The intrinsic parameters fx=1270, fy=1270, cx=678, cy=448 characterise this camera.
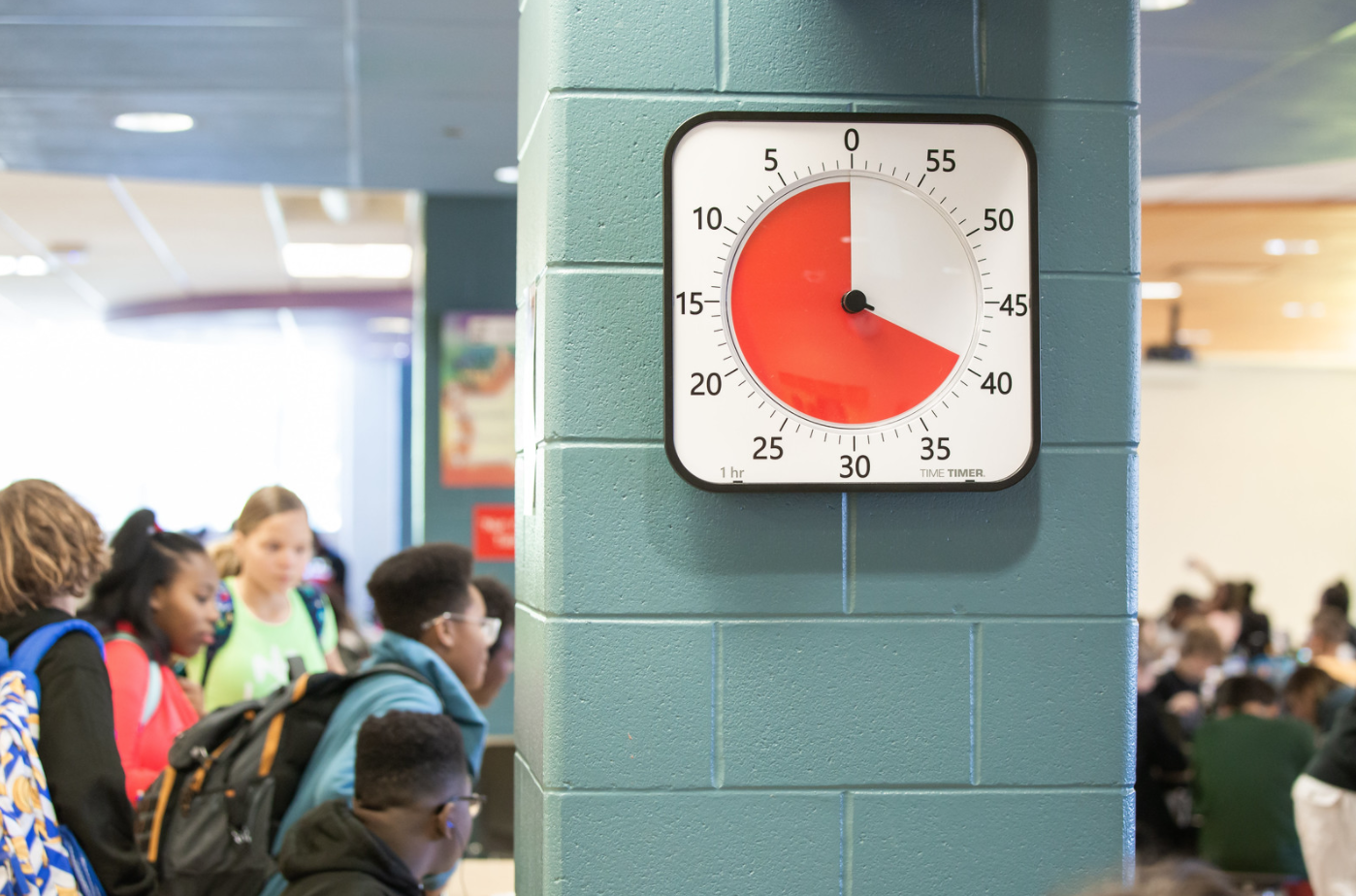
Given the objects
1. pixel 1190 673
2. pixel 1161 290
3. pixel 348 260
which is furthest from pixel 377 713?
pixel 1161 290

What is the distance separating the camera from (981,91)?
1409mm

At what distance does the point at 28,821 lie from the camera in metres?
1.86

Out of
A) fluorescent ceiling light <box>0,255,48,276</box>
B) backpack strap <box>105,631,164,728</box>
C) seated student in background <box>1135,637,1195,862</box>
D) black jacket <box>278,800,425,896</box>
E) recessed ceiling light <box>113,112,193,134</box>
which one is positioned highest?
fluorescent ceiling light <box>0,255,48,276</box>

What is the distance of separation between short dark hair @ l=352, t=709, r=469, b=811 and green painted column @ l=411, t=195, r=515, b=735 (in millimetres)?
3193

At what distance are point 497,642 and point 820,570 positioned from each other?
4.59 feet

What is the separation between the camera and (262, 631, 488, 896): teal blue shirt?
205cm

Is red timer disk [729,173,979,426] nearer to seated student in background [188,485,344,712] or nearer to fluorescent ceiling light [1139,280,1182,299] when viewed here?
seated student in background [188,485,344,712]

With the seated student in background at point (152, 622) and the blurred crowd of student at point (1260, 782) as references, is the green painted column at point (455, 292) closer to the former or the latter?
the seated student in background at point (152, 622)

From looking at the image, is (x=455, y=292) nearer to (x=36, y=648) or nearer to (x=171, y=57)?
(x=171, y=57)

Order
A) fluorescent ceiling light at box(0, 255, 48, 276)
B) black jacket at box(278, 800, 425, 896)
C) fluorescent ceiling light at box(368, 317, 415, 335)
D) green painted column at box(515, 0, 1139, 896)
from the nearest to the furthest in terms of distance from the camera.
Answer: green painted column at box(515, 0, 1139, 896)
black jacket at box(278, 800, 425, 896)
fluorescent ceiling light at box(0, 255, 48, 276)
fluorescent ceiling light at box(368, 317, 415, 335)

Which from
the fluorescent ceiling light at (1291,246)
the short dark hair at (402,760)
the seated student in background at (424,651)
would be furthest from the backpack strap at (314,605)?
the fluorescent ceiling light at (1291,246)

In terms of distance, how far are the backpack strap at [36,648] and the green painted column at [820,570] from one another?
0.99 meters

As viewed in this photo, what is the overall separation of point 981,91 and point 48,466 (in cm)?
1311

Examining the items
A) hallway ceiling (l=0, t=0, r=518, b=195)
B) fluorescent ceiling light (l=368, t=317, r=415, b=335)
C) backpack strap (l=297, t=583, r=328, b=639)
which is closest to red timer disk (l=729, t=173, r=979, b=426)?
hallway ceiling (l=0, t=0, r=518, b=195)
